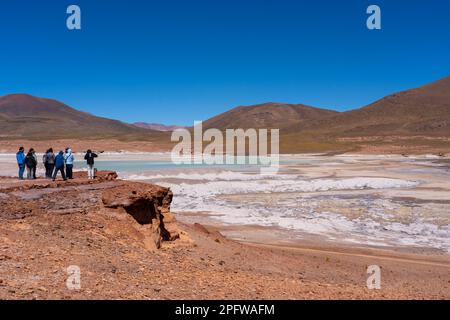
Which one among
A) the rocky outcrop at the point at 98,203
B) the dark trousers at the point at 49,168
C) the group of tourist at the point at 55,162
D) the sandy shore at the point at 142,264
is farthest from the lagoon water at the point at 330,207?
the rocky outcrop at the point at 98,203

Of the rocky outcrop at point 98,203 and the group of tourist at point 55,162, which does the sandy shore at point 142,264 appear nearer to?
the rocky outcrop at point 98,203

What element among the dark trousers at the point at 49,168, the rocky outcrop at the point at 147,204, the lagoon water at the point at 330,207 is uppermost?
the dark trousers at the point at 49,168

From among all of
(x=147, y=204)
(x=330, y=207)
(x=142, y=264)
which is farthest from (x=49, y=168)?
(x=330, y=207)

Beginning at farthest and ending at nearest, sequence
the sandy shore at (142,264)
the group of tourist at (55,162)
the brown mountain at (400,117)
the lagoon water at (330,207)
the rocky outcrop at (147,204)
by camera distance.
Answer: the brown mountain at (400,117), the lagoon water at (330,207), the group of tourist at (55,162), the rocky outcrop at (147,204), the sandy shore at (142,264)

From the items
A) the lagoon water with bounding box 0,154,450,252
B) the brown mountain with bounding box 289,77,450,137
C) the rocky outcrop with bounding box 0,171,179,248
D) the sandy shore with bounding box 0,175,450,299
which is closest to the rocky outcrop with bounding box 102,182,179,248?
the rocky outcrop with bounding box 0,171,179,248

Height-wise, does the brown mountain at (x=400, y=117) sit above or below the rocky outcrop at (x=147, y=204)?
above

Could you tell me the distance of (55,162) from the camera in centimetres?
1766

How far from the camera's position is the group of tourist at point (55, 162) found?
1728cm

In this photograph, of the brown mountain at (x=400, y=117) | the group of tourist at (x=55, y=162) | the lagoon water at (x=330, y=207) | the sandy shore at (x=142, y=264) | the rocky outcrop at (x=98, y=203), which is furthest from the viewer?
the brown mountain at (x=400, y=117)

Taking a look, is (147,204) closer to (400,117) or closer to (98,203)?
(98,203)

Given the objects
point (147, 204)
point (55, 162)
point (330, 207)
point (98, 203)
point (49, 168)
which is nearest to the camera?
point (98, 203)

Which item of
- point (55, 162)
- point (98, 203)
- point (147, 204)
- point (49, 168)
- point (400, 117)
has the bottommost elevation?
point (147, 204)

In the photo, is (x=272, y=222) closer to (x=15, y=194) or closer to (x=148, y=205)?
(x=148, y=205)

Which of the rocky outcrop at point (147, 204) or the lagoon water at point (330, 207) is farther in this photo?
the lagoon water at point (330, 207)
